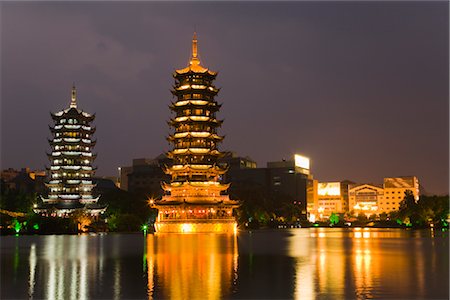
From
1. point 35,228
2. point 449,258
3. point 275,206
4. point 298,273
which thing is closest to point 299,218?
point 275,206

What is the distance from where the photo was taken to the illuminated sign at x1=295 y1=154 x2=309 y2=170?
592ft

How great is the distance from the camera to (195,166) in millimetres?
77938

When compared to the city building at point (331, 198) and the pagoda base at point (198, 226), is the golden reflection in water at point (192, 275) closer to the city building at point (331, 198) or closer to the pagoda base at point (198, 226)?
the pagoda base at point (198, 226)

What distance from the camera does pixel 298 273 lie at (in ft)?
73.6

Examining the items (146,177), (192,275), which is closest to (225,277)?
(192,275)

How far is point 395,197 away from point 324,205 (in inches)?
948

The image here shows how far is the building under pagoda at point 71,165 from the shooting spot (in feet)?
306

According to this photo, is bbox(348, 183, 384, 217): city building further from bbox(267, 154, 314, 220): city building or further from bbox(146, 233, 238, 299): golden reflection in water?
bbox(146, 233, 238, 299): golden reflection in water

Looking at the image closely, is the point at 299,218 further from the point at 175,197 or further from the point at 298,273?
the point at 298,273

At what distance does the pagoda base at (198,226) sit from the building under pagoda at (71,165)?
22.2 meters

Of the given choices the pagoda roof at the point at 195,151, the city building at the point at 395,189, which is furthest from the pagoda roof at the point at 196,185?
→ the city building at the point at 395,189

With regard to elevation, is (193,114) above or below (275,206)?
above

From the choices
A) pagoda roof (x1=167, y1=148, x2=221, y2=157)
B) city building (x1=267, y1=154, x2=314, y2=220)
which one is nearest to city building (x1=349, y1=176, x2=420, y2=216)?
→ city building (x1=267, y1=154, x2=314, y2=220)

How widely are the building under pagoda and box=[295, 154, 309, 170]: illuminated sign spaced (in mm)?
94486
